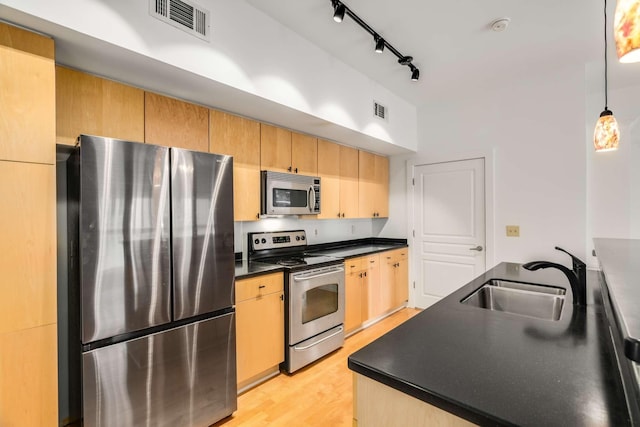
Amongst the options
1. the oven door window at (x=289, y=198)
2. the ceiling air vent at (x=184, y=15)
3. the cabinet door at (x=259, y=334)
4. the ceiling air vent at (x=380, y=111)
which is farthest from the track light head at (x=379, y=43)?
the cabinet door at (x=259, y=334)

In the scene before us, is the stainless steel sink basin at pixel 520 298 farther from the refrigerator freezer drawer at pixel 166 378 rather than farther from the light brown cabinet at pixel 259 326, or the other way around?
the refrigerator freezer drawer at pixel 166 378

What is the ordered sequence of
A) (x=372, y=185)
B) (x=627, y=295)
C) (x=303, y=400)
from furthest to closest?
1. (x=372, y=185)
2. (x=303, y=400)
3. (x=627, y=295)

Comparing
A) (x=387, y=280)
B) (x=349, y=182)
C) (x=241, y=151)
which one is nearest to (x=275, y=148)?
(x=241, y=151)

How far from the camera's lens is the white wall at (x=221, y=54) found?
4.85ft

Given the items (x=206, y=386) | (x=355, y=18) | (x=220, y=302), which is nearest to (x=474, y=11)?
(x=355, y=18)

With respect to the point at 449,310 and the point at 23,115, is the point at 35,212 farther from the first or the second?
the point at 449,310

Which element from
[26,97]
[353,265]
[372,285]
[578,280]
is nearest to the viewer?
[26,97]

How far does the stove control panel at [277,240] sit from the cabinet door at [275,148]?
67 centimetres

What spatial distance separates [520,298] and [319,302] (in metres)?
1.61

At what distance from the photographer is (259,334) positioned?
8.00ft

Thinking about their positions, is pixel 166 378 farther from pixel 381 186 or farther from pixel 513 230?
pixel 513 230

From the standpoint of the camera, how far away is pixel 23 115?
138cm

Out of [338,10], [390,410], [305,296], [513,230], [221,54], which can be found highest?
[338,10]

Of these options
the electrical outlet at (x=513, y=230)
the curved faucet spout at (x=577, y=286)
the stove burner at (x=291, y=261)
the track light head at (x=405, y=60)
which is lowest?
the stove burner at (x=291, y=261)
